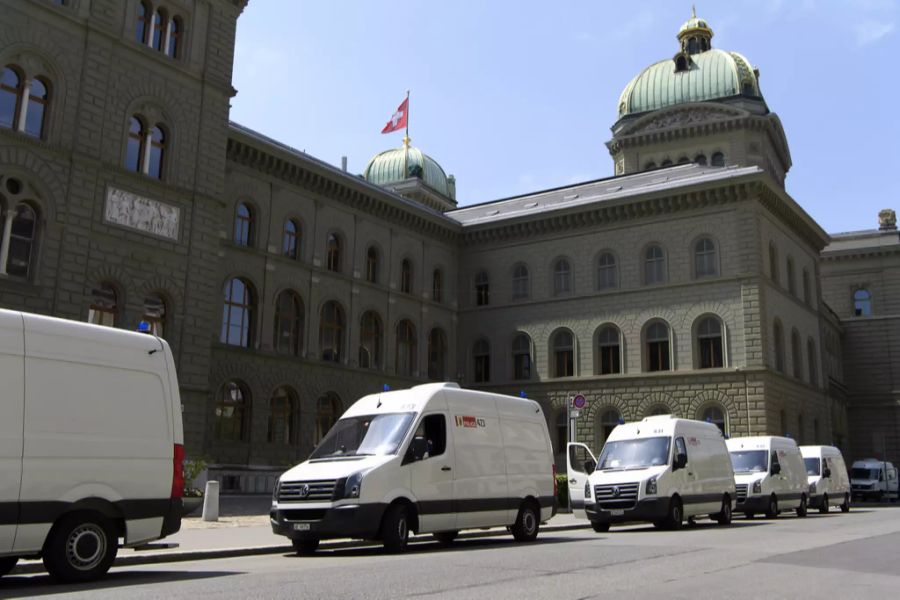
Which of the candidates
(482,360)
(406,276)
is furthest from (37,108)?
(482,360)

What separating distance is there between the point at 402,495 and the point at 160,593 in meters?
5.51

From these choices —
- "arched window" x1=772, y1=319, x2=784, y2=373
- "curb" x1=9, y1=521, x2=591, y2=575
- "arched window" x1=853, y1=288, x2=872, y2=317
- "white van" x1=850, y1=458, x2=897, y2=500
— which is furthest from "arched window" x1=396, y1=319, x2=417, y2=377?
"arched window" x1=853, y1=288, x2=872, y2=317

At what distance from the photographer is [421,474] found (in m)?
14.3

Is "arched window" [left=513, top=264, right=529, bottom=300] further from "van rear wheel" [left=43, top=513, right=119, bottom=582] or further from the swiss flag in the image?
"van rear wheel" [left=43, top=513, right=119, bottom=582]

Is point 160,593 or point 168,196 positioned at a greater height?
point 168,196

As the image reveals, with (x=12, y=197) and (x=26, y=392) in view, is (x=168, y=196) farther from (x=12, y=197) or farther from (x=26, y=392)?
(x=26, y=392)

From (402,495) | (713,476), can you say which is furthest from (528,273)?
(402,495)

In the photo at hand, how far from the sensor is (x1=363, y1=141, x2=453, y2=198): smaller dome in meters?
60.4

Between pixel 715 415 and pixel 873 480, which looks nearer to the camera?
pixel 715 415

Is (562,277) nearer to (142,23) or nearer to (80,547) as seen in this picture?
(142,23)

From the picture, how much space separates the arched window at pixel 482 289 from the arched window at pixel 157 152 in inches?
872

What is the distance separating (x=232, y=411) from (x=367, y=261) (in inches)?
439

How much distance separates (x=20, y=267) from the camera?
24.6m

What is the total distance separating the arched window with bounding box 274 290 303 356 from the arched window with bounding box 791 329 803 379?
24.2m
